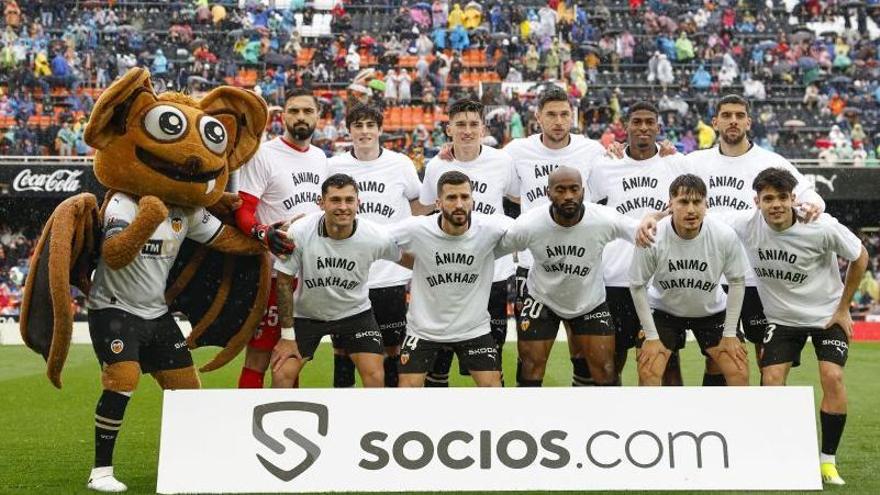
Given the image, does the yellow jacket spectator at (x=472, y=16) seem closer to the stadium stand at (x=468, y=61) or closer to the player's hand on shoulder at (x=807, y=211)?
the stadium stand at (x=468, y=61)

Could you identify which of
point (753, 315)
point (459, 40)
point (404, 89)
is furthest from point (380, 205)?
point (459, 40)

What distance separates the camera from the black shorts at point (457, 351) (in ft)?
22.4

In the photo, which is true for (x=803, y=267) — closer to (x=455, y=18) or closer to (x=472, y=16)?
(x=455, y=18)

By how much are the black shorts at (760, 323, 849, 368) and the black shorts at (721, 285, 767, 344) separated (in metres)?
0.50

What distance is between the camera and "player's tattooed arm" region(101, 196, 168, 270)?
617 cm

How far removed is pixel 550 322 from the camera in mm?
7223

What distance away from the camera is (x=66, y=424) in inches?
366

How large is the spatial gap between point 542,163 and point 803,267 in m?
1.90

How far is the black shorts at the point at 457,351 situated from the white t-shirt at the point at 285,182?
1267mm

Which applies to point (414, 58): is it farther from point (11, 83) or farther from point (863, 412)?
point (863, 412)

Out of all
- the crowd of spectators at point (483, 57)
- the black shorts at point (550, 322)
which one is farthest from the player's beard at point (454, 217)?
the crowd of spectators at point (483, 57)

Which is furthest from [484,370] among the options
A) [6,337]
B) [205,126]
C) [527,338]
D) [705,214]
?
[6,337]

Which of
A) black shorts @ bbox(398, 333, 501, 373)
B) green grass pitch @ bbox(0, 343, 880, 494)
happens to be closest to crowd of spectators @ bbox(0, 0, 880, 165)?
green grass pitch @ bbox(0, 343, 880, 494)

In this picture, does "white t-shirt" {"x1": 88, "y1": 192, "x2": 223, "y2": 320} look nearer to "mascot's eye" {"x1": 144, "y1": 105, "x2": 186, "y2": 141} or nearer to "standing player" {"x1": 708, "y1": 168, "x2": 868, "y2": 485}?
"mascot's eye" {"x1": 144, "y1": 105, "x2": 186, "y2": 141}
